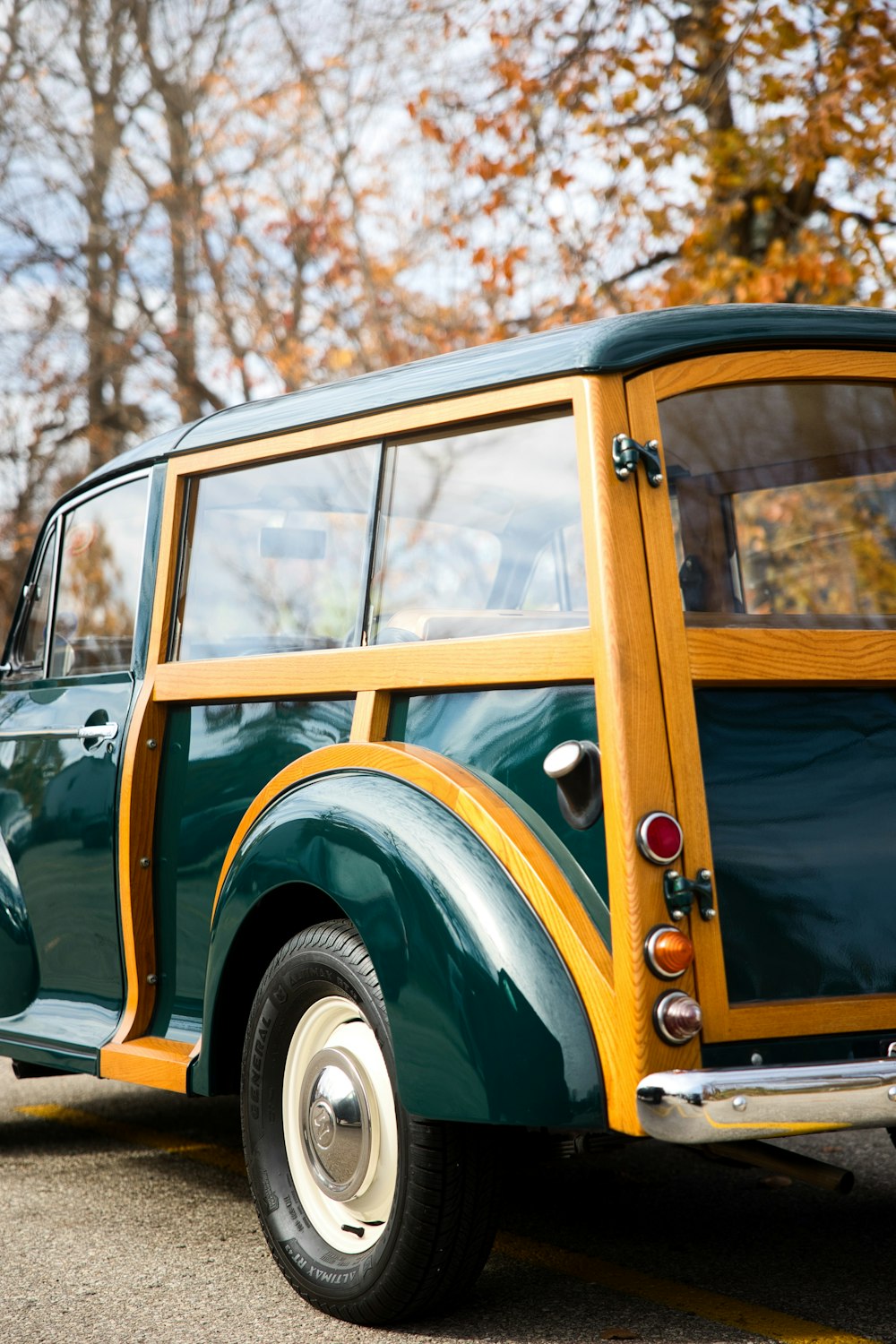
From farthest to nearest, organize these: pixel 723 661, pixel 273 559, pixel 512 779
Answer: pixel 273 559, pixel 512 779, pixel 723 661

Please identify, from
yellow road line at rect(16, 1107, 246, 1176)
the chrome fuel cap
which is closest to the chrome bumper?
the chrome fuel cap

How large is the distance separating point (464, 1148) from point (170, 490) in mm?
2184

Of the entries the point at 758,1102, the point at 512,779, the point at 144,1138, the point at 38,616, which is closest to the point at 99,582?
the point at 38,616

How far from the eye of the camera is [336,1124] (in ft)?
11.1

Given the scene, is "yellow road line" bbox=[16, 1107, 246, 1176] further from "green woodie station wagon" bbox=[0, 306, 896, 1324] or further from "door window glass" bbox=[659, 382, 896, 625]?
"door window glass" bbox=[659, 382, 896, 625]

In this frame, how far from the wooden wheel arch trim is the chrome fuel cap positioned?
0.67m

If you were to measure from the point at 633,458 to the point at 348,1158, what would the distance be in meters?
1.66

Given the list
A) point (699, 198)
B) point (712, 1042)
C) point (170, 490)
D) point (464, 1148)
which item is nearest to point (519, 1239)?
point (464, 1148)

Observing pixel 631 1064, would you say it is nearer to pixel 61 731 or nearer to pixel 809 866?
pixel 809 866

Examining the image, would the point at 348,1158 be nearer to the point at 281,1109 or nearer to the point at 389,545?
the point at 281,1109

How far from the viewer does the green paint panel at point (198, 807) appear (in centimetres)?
393

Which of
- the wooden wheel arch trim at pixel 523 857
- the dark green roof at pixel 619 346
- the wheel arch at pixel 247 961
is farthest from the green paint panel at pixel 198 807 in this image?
the dark green roof at pixel 619 346

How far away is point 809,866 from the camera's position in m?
3.15

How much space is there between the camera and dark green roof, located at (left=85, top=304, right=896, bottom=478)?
3209 mm
